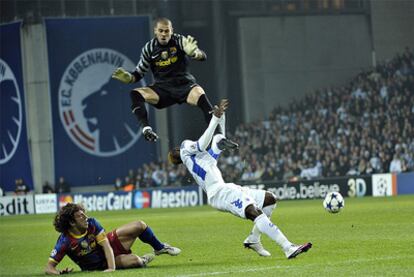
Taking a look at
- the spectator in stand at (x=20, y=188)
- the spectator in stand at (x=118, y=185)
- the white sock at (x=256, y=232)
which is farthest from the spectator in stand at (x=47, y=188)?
the white sock at (x=256, y=232)

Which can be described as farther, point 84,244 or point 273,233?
point 273,233

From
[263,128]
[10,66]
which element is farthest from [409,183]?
[10,66]

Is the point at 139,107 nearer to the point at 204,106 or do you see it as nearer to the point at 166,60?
the point at 166,60

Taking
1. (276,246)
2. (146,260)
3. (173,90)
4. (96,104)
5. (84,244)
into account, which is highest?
(173,90)

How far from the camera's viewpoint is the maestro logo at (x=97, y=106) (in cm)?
4238

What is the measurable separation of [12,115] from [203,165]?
98.5ft

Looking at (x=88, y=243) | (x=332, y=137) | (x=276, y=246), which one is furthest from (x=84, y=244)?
(x=332, y=137)

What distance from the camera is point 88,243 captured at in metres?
11.5

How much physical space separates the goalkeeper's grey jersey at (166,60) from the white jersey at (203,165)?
3.56 metres

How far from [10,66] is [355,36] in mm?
14267

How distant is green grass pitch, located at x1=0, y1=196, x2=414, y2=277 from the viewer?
11078mm

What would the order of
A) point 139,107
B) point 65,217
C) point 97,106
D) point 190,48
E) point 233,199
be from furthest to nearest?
point 97,106
point 139,107
point 190,48
point 233,199
point 65,217

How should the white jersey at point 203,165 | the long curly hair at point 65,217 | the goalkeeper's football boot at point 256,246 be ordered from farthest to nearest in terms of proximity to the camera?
1. the goalkeeper's football boot at point 256,246
2. the white jersey at point 203,165
3. the long curly hair at point 65,217

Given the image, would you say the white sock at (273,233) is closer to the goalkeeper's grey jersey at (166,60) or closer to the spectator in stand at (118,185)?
the goalkeeper's grey jersey at (166,60)
